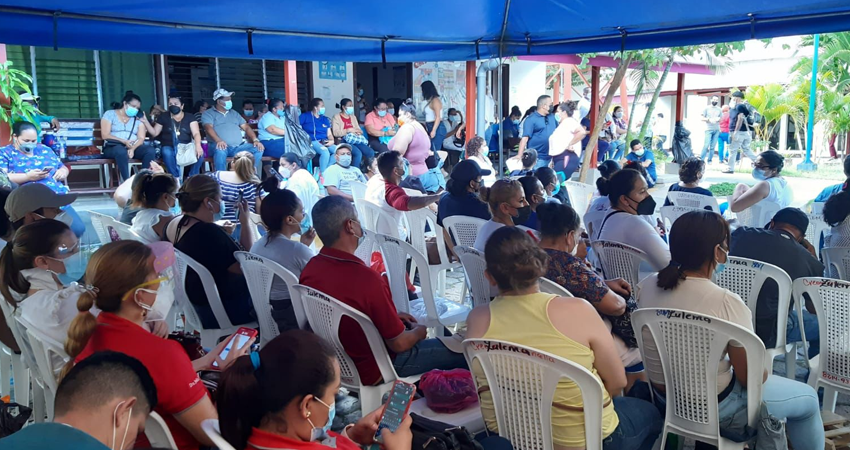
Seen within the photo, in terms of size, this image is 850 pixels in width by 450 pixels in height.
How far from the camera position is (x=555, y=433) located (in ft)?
7.38

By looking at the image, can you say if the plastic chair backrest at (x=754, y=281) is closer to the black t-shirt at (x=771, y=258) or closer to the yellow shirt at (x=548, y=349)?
the black t-shirt at (x=771, y=258)

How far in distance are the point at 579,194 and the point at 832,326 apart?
453cm

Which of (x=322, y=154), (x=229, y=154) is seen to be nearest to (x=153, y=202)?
(x=229, y=154)

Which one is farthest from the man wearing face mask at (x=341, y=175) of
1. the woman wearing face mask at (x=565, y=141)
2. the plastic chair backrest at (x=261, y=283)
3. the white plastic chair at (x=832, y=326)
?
the white plastic chair at (x=832, y=326)

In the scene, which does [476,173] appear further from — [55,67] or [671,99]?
[671,99]

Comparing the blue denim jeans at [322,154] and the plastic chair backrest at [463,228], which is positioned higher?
the blue denim jeans at [322,154]

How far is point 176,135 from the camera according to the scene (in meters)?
10.1

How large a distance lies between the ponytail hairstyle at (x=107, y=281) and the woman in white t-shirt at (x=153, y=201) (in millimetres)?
2308

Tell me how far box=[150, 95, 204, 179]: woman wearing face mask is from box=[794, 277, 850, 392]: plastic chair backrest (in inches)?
352

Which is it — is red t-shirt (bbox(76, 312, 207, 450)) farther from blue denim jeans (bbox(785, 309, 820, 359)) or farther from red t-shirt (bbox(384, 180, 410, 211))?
red t-shirt (bbox(384, 180, 410, 211))

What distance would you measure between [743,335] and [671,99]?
1216 inches

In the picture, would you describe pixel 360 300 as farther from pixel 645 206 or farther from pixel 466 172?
pixel 466 172

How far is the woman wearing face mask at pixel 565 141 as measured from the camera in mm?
9516

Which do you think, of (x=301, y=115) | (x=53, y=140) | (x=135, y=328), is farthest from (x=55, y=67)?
(x=135, y=328)
